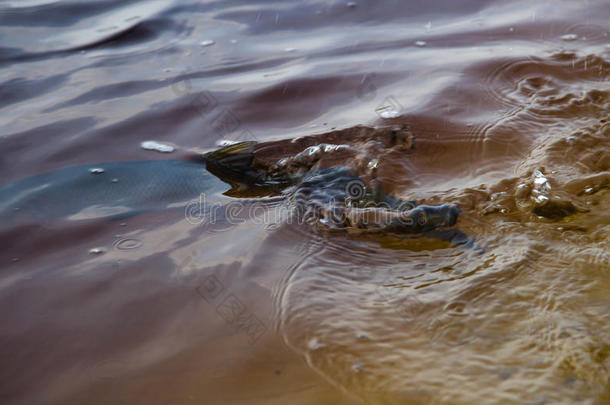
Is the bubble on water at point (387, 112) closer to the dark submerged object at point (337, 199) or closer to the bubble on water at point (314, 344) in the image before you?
the dark submerged object at point (337, 199)

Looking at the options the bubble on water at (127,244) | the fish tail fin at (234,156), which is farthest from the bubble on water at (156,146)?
the bubble on water at (127,244)

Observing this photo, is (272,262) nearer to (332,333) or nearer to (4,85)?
(332,333)

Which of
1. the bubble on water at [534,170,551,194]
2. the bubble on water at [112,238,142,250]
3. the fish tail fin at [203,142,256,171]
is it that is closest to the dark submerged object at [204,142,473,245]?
the fish tail fin at [203,142,256,171]

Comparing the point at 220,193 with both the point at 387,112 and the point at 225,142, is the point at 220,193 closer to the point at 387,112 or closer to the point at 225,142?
the point at 225,142

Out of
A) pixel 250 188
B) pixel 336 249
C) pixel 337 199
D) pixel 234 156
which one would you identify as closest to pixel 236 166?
pixel 234 156

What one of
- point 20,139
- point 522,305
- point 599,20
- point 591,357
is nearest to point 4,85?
point 20,139
